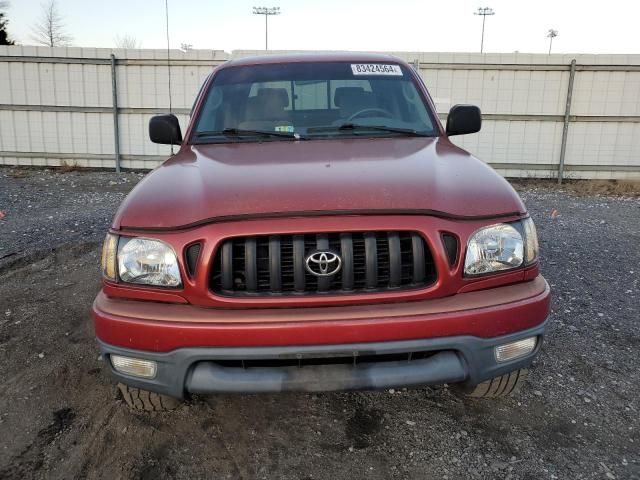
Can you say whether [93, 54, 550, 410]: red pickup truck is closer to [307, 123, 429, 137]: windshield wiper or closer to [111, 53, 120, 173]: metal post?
[307, 123, 429, 137]: windshield wiper

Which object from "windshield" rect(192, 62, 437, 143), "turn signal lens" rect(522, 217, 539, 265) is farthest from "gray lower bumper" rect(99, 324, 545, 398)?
"windshield" rect(192, 62, 437, 143)

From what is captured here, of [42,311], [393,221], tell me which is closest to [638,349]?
[393,221]

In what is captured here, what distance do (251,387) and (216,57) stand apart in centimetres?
1055

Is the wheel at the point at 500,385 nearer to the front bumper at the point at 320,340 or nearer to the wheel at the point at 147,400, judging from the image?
the front bumper at the point at 320,340

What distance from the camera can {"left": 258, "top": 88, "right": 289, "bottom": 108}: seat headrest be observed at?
10.8 feet

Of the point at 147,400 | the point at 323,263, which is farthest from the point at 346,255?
the point at 147,400

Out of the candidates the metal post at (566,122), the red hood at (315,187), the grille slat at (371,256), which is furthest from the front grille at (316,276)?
the metal post at (566,122)

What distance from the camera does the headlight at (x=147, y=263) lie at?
2029 millimetres

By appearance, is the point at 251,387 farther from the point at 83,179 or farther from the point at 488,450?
the point at 83,179

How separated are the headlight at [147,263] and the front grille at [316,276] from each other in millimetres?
175

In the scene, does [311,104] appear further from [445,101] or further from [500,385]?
[445,101]

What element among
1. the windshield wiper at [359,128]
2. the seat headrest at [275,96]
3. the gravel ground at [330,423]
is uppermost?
the seat headrest at [275,96]

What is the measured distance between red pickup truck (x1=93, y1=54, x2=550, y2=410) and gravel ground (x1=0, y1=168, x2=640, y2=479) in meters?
0.47

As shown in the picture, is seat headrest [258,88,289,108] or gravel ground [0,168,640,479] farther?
seat headrest [258,88,289,108]
